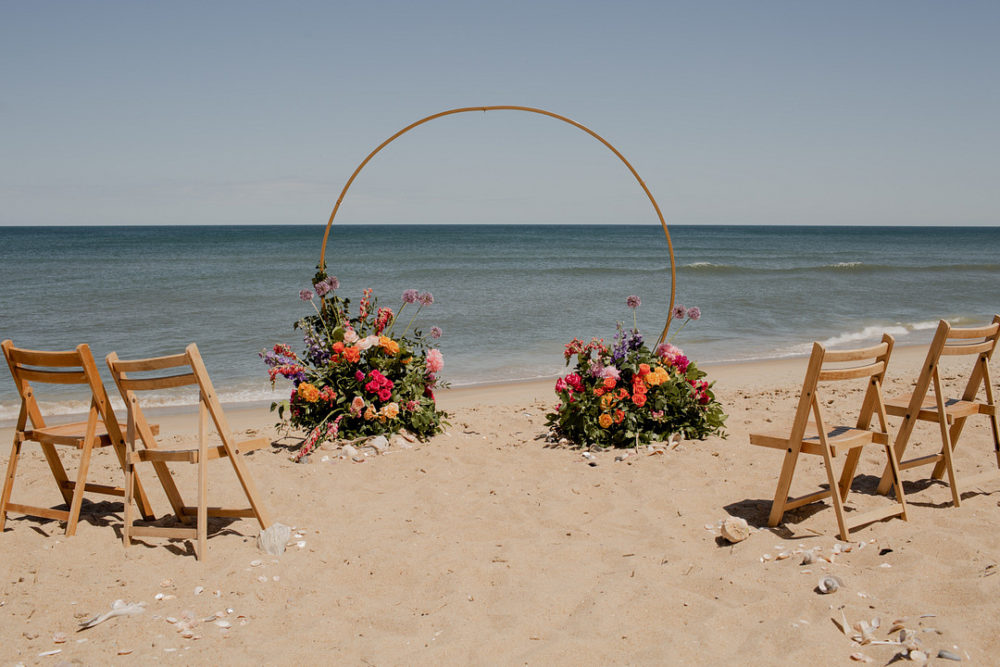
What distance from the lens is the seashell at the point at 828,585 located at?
10.3 feet

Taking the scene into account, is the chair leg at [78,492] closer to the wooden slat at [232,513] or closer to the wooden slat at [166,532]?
the wooden slat at [166,532]

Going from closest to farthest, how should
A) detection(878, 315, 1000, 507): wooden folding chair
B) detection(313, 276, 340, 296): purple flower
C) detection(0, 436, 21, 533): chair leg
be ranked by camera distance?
detection(0, 436, 21, 533): chair leg < detection(878, 315, 1000, 507): wooden folding chair < detection(313, 276, 340, 296): purple flower

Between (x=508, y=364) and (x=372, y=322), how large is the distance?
201 inches

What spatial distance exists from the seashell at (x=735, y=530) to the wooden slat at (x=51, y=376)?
362cm

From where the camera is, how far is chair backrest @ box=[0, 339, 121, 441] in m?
3.76

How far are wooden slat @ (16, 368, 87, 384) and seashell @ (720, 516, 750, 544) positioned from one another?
3.62 meters

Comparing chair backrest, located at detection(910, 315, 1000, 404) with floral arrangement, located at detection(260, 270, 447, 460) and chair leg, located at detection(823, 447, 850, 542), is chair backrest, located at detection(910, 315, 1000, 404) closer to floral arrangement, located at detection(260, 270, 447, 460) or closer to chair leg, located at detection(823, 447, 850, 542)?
chair leg, located at detection(823, 447, 850, 542)

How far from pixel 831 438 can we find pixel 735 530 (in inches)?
29.8

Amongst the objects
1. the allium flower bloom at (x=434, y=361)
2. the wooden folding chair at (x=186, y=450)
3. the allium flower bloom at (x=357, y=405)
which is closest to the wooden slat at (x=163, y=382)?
the wooden folding chair at (x=186, y=450)

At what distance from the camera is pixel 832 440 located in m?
3.82

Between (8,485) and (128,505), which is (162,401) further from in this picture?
(128,505)

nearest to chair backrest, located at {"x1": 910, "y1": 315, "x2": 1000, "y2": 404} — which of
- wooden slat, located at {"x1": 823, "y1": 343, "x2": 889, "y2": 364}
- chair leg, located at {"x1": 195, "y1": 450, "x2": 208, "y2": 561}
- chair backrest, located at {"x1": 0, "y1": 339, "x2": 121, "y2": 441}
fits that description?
wooden slat, located at {"x1": 823, "y1": 343, "x2": 889, "y2": 364}

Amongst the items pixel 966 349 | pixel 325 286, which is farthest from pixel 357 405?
pixel 966 349

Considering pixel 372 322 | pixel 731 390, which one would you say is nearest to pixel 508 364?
pixel 731 390
